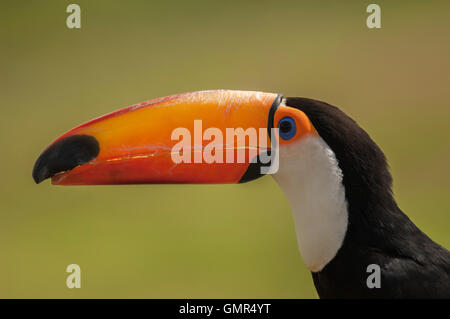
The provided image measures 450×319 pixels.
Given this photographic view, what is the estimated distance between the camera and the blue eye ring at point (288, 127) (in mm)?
2342

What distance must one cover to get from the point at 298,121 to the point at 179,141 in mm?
423

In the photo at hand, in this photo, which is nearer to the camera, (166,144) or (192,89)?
(166,144)

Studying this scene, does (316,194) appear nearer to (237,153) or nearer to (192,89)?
(237,153)

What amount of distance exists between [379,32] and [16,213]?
23.8 feet

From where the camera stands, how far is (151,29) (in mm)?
12039

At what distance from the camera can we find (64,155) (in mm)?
2332

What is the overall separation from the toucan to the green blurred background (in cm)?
324

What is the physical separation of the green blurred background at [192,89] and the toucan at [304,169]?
10.6 ft

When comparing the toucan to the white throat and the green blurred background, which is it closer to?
the white throat

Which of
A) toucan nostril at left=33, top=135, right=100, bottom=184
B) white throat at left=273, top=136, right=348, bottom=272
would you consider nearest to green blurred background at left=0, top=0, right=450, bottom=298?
white throat at left=273, top=136, right=348, bottom=272

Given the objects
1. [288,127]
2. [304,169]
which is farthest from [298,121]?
[304,169]

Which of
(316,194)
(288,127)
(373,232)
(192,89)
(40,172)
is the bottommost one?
(373,232)
